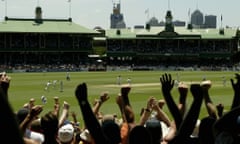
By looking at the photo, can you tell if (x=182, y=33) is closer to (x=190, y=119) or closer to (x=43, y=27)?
(x=43, y=27)

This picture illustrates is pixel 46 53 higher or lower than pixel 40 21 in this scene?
lower

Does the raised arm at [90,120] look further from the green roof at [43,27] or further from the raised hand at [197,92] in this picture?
the green roof at [43,27]

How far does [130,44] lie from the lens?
104 meters

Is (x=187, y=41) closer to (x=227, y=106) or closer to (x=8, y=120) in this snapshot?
(x=227, y=106)

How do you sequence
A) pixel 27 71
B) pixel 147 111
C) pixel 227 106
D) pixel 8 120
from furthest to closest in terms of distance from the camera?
pixel 27 71, pixel 227 106, pixel 147 111, pixel 8 120

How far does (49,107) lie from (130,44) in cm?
7957

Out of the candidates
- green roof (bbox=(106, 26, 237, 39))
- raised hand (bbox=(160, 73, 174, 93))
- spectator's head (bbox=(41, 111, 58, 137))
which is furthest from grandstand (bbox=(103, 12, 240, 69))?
spectator's head (bbox=(41, 111, 58, 137))

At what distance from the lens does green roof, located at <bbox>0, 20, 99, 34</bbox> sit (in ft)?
300

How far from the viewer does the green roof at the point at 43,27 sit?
9138cm

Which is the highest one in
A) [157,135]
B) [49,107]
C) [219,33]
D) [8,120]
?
[219,33]

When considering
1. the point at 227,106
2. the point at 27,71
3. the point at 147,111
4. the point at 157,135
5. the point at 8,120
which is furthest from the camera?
the point at 27,71

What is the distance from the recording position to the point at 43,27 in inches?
3738

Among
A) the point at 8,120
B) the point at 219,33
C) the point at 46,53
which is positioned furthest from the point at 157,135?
the point at 219,33

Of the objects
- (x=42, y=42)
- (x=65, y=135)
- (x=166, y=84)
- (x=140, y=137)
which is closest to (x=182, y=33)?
(x=42, y=42)
